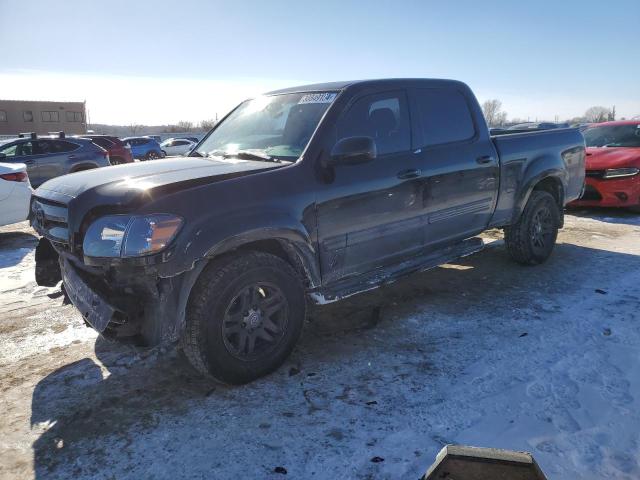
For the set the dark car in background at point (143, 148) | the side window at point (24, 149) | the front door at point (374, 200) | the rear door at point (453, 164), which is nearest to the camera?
the front door at point (374, 200)

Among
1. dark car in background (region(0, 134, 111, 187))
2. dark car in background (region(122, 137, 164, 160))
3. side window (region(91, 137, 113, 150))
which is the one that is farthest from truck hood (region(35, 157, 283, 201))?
dark car in background (region(122, 137, 164, 160))

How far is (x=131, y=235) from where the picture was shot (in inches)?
107

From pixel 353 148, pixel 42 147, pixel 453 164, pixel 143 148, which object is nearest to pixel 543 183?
pixel 453 164

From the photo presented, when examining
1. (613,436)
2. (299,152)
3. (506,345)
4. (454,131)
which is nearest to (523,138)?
(454,131)

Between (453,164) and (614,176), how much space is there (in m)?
5.43

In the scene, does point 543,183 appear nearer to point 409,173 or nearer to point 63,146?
point 409,173

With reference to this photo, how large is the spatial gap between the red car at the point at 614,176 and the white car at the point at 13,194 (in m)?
8.96

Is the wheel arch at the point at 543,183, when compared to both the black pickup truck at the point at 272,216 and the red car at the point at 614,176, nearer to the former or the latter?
the black pickup truck at the point at 272,216

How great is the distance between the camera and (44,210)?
335 centimetres

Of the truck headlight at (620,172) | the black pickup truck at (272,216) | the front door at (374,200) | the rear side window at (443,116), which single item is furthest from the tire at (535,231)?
the truck headlight at (620,172)

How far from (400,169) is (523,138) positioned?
82.5 inches

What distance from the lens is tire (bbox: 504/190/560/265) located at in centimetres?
548

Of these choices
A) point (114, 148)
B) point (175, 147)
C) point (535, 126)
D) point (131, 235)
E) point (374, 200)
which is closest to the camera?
point (131, 235)

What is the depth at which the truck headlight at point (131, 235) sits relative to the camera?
8.87ft
